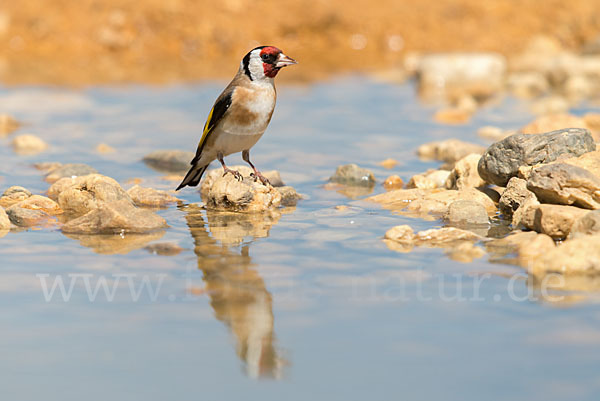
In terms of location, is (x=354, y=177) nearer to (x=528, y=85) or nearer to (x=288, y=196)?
(x=288, y=196)

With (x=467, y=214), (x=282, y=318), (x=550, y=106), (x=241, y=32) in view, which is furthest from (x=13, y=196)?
(x=241, y=32)

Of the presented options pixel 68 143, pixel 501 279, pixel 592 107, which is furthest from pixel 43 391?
pixel 592 107

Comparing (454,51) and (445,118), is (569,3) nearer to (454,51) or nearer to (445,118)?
(454,51)

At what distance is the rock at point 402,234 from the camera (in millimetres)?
5910

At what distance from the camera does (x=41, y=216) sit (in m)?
6.64

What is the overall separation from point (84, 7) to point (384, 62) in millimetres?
6290

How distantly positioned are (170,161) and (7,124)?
3273mm

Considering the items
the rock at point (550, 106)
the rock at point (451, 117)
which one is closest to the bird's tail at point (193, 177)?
the rock at point (451, 117)

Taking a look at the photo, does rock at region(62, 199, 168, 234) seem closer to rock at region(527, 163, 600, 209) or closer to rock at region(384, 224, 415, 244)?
rock at region(384, 224, 415, 244)

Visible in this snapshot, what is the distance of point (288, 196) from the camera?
7508 mm

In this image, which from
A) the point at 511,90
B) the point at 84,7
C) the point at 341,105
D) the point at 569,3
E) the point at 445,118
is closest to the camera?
the point at 445,118

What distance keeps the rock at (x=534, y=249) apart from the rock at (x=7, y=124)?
767 centimetres

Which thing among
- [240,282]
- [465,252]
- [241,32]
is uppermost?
[241,32]

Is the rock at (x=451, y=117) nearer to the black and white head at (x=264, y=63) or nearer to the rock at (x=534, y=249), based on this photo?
the black and white head at (x=264, y=63)
